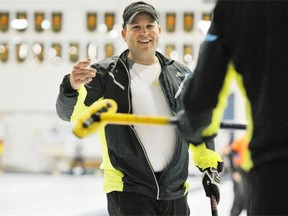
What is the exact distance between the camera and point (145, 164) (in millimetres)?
4012

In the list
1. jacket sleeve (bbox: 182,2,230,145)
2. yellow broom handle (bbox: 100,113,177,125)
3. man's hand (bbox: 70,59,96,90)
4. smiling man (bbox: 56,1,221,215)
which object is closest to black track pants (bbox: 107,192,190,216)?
smiling man (bbox: 56,1,221,215)

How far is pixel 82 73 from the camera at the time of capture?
3799 mm

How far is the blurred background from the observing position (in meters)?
19.2

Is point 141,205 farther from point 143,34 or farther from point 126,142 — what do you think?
point 143,34

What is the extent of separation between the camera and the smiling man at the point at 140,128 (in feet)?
13.1

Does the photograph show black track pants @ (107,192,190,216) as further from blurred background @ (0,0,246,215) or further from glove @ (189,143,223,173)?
blurred background @ (0,0,246,215)

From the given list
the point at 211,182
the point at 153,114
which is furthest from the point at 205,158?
the point at 153,114

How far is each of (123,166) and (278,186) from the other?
1877 mm

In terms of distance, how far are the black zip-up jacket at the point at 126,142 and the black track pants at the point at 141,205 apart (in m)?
0.03

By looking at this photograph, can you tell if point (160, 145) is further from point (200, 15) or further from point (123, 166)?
point (200, 15)

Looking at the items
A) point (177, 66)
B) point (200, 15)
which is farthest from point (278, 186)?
point (200, 15)

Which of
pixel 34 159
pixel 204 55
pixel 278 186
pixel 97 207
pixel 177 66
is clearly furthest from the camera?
pixel 34 159

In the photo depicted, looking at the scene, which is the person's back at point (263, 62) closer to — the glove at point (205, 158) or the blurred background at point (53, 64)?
the glove at point (205, 158)

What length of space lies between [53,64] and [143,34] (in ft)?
55.9
